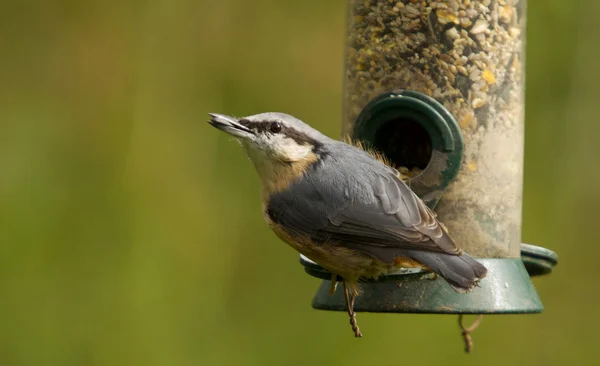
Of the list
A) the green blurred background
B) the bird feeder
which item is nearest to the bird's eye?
the bird feeder


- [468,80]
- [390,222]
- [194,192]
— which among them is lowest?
[194,192]

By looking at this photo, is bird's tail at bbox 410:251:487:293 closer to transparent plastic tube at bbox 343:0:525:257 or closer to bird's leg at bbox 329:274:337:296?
bird's leg at bbox 329:274:337:296

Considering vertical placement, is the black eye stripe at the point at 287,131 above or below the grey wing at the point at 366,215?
above

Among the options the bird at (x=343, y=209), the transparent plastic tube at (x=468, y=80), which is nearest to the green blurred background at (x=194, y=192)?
the transparent plastic tube at (x=468, y=80)

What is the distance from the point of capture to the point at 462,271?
14.0ft

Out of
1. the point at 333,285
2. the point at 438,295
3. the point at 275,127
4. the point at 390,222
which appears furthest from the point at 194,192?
the point at 390,222

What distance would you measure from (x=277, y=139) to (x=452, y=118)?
84 centimetres

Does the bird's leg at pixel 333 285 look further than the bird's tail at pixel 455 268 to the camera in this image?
Yes

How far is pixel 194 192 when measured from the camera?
7488mm

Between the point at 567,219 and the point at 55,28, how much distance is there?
395cm

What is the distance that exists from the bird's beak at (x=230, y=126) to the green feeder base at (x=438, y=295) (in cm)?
70

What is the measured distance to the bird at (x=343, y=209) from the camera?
14.3 ft

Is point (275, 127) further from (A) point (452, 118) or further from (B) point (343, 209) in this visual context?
(A) point (452, 118)

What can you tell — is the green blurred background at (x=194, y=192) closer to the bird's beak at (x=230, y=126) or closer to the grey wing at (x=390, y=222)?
the grey wing at (x=390, y=222)
